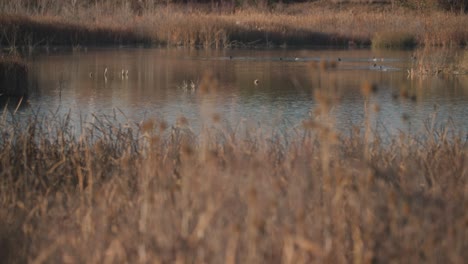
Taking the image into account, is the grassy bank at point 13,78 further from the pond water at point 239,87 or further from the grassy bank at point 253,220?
the grassy bank at point 253,220

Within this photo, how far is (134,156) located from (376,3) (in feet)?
120

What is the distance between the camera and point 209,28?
22.0 meters

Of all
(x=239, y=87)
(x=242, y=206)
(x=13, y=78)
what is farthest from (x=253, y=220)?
(x=239, y=87)

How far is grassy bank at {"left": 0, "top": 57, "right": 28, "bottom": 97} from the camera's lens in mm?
10664

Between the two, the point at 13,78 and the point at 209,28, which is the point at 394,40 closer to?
the point at 209,28

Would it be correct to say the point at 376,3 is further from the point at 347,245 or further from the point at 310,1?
the point at 347,245

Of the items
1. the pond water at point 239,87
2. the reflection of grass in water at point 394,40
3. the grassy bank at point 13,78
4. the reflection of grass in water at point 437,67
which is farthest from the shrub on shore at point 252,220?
the reflection of grass in water at point 394,40

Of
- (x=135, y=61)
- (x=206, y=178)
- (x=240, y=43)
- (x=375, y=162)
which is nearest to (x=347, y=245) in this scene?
(x=206, y=178)

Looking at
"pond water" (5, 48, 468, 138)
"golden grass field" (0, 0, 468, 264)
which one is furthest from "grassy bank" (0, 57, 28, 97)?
"golden grass field" (0, 0, 468, 264)

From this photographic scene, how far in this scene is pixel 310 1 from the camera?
41844 mm

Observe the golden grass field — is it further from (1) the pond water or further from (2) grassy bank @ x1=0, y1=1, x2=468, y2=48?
(2) grassy bank @ x1=0, y1=1, x2=468, y2=48

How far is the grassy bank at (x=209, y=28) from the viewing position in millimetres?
20766

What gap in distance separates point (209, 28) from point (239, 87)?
10.2 meters

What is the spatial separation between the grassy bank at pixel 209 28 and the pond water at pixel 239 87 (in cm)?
165
